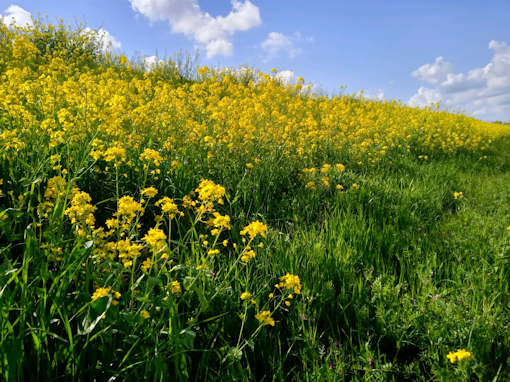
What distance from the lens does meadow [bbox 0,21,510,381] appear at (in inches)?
50.7

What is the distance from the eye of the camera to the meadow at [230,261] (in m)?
1.29

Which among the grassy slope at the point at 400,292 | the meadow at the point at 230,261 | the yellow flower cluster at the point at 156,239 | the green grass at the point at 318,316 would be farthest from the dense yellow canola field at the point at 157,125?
the grassy slope at the point at 400,292

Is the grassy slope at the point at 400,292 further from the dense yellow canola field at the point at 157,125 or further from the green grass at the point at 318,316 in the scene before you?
the dense yellow canola field at the point at 157,125

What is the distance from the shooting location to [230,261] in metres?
1.95

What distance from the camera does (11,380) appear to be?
103cm

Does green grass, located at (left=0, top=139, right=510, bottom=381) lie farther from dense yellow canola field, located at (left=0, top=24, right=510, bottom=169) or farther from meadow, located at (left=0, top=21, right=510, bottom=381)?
dense yellow canola field, located at (left=0, top=24, right=510, bottom=169)

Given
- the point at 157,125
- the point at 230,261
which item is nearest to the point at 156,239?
the point at 230,261

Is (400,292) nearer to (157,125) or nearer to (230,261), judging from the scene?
(230,261)

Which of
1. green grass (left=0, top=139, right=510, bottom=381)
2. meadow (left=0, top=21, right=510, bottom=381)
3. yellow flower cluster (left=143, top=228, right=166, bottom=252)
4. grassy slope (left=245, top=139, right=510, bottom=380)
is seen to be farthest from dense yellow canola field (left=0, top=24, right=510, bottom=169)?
grassy slope (left=245, top=139, right=510, bottom=380)

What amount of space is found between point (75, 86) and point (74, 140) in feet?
6.32

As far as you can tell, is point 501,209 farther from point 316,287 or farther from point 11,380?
point 11,380

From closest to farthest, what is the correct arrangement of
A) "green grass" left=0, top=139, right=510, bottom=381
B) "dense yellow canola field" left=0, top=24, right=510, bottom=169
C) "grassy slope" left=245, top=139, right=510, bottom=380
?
"green grass" left=0, top=139, right=510, bottom=381 < "grassy slope" left=245, top=139, right=510, bottom=380 < "dense yellow canola field" left=0, top=24, right=510, bottom=169

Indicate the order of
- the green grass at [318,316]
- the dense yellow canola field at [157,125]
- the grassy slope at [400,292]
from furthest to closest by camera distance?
the dense yellow canola field at [157,125], the grassy slope at [400,292], the green grass at [318,316]

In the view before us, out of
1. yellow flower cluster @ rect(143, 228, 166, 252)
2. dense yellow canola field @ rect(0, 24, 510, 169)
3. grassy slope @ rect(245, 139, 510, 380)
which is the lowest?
grassy slope @ rect(245, 139, 510, 380)
